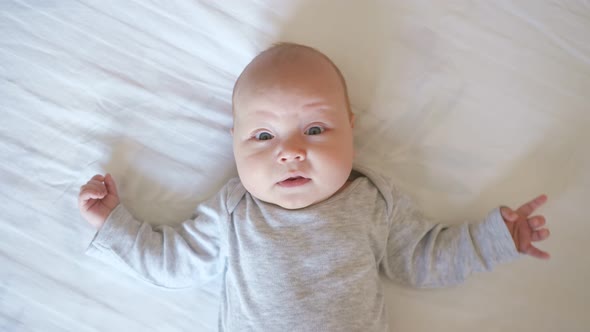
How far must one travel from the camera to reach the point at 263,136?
3.76ft

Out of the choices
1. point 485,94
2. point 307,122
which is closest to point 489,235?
point 485,94

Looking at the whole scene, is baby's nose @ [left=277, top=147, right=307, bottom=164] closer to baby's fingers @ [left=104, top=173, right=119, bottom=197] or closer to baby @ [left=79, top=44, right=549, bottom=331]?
baby @ [left=79, top=44, right=549, bottom=331]

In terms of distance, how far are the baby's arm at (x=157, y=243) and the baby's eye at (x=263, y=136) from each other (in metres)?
0.20

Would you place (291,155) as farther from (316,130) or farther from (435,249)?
(435,249)

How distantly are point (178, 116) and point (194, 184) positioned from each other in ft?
0.62

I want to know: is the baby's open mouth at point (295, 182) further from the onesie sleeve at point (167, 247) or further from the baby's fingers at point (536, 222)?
the baby's fingers at point (536, 222)

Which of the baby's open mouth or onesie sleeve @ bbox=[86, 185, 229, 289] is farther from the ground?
the baby's open mouth

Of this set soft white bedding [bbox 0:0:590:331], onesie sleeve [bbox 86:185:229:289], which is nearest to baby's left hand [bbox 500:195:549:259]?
soft white bedding [bbox 0:0:590:331]

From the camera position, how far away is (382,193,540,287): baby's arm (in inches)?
47.4

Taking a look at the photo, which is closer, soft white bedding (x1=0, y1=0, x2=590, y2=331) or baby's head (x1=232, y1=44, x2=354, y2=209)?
baby's head (x1=232, y1=44, x2=354, y2=209)

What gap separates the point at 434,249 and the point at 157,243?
709 millimetres

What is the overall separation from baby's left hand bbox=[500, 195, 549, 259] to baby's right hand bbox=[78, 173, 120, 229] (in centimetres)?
98

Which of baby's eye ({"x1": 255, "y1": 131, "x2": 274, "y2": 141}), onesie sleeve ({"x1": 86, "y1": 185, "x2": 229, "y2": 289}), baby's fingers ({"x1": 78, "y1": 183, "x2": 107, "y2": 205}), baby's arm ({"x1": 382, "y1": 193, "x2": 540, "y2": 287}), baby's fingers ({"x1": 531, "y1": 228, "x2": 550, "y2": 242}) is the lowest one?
onesie sleeve ({"x1": 86, "y1": 185, "x2": 229, "y2": 289})

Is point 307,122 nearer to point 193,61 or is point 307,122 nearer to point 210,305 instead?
point 193,61
